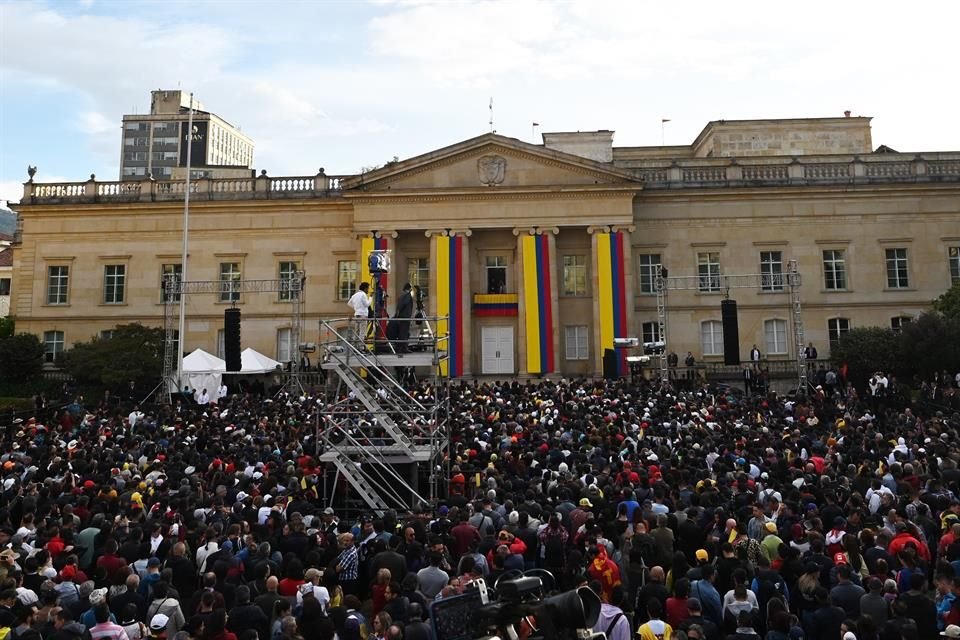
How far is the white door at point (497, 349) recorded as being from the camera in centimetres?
4197

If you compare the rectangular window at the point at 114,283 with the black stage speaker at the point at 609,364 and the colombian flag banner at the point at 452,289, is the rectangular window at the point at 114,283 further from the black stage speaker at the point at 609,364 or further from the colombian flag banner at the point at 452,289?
the black stage speaker at the point at 609,364

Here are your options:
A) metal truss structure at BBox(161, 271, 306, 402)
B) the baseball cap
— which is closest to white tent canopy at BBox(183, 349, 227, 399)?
metal truss structure at BBox(161, 271, 306, 402)

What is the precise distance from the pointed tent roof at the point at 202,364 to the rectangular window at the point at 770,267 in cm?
2731

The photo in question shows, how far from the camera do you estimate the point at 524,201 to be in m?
41.1

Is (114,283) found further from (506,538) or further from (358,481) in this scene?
(506,538)

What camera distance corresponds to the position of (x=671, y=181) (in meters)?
42.6

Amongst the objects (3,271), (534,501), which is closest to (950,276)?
(534,501)

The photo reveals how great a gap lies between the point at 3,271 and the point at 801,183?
6246cm

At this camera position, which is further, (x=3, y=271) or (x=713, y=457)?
(x=3, y=271)

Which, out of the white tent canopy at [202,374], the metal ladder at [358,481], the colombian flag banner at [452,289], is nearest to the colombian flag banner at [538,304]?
the colombian flag banner at [452,289]

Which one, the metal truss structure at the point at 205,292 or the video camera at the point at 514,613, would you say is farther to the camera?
the metal truss structure at the point at 205,292

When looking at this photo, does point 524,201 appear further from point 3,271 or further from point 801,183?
point 3,271

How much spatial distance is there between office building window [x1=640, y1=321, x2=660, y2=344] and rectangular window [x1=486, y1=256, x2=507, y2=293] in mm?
7590

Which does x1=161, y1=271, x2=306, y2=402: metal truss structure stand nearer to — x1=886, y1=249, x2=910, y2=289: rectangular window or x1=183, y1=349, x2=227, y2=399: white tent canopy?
x1=183, y1=349, x2=227, y2=399: white tent canopy
